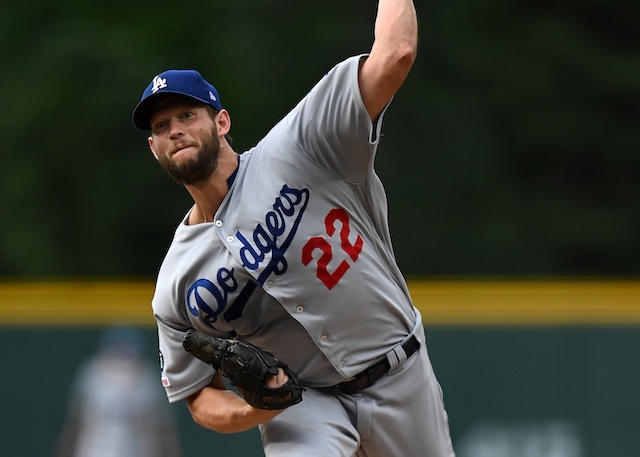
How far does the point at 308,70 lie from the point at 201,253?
7.24 meters

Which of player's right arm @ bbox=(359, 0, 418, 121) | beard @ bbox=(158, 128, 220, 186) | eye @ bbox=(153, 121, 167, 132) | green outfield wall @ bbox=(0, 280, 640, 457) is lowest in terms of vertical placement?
green outfield wall @ bbox=(0, 280, 640, 457)

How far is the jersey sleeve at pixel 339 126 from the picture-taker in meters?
3.90

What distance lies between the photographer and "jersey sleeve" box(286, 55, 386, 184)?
3.90m

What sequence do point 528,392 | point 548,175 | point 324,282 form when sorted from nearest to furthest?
point 324,282 < point 528,392 < point 548,175

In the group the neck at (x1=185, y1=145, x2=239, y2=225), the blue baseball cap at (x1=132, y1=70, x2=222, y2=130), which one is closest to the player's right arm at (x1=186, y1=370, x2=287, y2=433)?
the neck at (x1=185, y1=145, x2=239, y2=225)

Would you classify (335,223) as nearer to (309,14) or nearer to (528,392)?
(528,392)

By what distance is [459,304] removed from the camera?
26.2ft

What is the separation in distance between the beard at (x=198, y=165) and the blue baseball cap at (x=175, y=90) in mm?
125

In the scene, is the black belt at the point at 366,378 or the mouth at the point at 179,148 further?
the black belt at the point at 366,378

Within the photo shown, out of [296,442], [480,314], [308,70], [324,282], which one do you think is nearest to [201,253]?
[324,282]

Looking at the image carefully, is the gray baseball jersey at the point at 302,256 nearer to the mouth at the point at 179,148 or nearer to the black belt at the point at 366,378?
the black belt at the point at 366,378

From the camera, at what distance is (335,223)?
4.09m

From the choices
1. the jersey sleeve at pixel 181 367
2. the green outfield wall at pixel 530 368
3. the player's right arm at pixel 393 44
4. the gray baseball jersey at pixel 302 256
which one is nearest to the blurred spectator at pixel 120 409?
the green outfield wall at pixel 530 368

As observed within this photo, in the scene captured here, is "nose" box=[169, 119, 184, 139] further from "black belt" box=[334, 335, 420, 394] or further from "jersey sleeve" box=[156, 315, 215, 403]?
"black belt" box=[334, 335, 420, 394]
